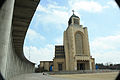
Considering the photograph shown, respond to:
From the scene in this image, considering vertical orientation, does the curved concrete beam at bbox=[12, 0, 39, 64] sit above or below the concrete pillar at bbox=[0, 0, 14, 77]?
above

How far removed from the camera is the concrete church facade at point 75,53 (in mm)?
62562

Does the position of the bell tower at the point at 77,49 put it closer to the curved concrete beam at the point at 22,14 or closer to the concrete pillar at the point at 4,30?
the curved concrete beam at the point at 22,14

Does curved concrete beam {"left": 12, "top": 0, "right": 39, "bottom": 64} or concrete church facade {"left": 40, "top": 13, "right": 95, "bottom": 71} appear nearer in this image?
curved concrete beam {"left": 12, "top": 0, "right": 39, "bottom": 64}

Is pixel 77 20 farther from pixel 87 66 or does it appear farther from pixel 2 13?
pixel 2 13

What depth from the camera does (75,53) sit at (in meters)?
63.8

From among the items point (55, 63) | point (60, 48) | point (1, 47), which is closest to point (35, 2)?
point (1, 47)

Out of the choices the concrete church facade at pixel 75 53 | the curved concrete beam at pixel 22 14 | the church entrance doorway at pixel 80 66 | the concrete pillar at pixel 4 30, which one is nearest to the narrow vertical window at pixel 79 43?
the concrete church facade at pixel 75 53

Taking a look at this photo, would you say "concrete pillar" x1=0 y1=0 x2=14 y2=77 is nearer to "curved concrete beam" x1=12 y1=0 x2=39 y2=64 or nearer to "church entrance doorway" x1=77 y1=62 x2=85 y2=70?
"curved concrete beam" x1=12 y1=0 x2=39 y2=64

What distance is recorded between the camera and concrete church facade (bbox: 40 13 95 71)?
205ft

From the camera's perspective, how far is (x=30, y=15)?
33.9 ft

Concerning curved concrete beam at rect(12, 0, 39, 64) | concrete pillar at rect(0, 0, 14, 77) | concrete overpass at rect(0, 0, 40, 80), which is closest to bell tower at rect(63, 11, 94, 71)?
concrete overpass at rect(0, 0, 40, 80)

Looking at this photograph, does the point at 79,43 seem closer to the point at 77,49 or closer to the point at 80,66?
the point at 77,49

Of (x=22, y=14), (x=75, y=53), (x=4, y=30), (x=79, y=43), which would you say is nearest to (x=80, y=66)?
(x=75, y=53)

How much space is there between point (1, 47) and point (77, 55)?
Answer: 59475 millimetres
